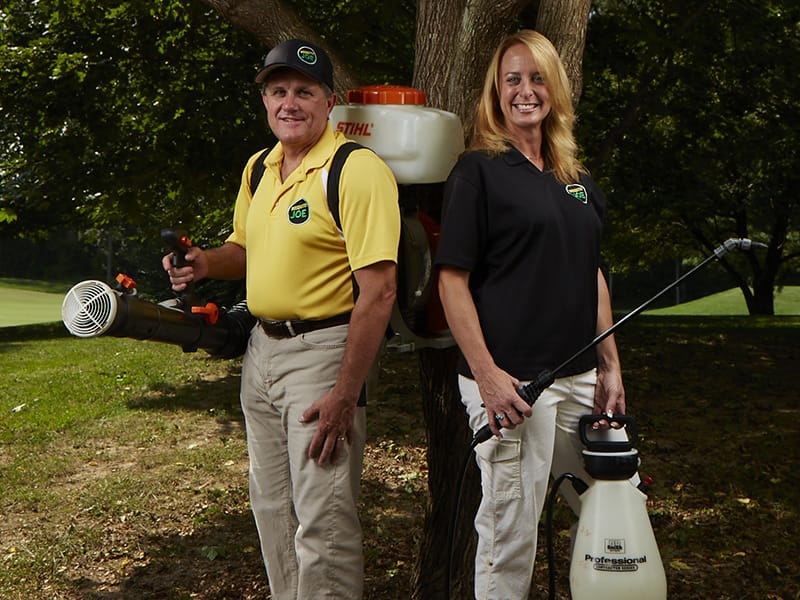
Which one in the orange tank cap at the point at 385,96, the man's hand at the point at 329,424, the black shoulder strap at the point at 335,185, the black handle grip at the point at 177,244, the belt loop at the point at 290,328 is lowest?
the man's hand at the point at 329,424

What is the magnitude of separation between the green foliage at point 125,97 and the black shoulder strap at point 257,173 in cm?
606

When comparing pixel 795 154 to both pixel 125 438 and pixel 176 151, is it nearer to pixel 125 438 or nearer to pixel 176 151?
pixel 176 151

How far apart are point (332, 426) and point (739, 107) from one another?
10.7m

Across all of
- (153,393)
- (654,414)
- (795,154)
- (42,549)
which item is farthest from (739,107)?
(42,549)

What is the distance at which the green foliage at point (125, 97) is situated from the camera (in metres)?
9.27

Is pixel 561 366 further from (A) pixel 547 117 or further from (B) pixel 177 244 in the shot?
(B) pixel 177 244

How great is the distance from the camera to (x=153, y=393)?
10.1 metres

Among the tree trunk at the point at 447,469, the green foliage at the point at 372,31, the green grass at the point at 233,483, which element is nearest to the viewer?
the tree trunk at the point at 447,469

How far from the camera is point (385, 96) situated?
3025 mm

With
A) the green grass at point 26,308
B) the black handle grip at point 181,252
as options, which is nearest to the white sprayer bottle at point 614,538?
the black handle grip at point 181,252

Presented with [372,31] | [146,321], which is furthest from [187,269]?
[372,31]

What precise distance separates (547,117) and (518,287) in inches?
22.5

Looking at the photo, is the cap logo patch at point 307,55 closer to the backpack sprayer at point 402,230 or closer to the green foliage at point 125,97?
the backpack sprayer at point 402,230

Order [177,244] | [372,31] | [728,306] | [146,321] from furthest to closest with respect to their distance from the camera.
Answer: [728,306], [372,31], [177,244], [146,321]
